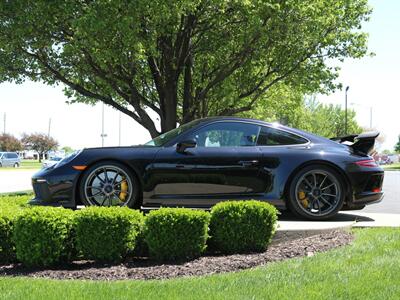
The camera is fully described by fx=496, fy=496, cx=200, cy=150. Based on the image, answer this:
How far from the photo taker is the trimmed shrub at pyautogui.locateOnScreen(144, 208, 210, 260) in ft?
15.4

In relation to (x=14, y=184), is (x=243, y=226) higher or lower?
higher

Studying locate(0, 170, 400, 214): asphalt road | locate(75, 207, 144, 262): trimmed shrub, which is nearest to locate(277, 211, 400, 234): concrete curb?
locate(75, 207, 144, 262): trimmed shrub

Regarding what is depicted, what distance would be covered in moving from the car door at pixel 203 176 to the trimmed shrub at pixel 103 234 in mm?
1456

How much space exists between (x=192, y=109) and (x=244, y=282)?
41.9 ft

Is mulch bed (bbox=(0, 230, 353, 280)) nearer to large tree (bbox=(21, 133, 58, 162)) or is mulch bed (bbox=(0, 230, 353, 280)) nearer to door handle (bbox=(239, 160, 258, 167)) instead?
door handle (bbox=(239, 160, 258, 167))

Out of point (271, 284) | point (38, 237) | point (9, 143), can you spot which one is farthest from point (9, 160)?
point (271, 284)

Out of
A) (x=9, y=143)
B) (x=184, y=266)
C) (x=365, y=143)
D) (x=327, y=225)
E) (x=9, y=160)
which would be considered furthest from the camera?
(x=9, y=143)

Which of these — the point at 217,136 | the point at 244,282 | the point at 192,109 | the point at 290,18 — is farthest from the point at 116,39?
the point at 244,282

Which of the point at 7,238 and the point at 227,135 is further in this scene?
the point at 227,135

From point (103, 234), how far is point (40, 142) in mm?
97327

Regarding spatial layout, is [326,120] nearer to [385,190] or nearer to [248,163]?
[385,190]

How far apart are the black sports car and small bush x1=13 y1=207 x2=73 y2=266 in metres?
1.61

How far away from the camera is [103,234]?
4.67m

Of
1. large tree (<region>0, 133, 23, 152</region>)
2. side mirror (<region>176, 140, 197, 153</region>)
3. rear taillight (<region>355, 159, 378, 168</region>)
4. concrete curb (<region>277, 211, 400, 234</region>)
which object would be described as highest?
large tree (<region>0, 133, 23, 152</region>)
